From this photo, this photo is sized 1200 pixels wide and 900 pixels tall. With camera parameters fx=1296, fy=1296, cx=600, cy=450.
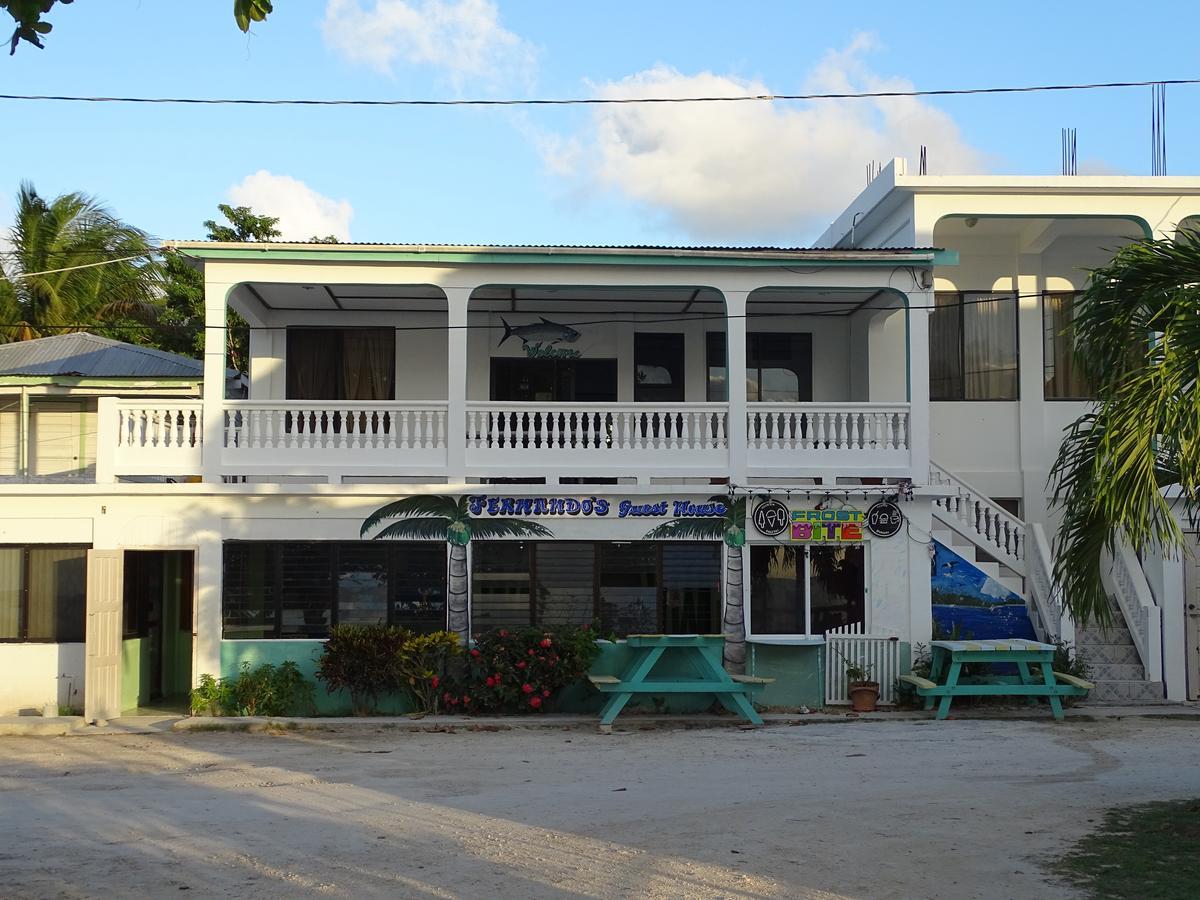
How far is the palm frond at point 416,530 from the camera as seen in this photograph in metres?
17.5

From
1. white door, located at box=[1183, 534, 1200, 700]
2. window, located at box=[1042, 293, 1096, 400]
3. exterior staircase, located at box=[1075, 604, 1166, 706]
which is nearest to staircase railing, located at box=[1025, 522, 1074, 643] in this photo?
exterior staircase, located at box=[1075, 604, 1166, 706]

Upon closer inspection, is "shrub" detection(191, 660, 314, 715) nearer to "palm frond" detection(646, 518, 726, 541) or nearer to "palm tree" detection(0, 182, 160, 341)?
"palm frond" detection(646, 518, 726, 541)

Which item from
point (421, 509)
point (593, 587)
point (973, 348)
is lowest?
point (593, 587)

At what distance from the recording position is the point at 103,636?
55.1 ft

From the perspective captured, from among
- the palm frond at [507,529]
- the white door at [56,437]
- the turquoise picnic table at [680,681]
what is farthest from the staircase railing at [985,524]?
the white door at [56,437]

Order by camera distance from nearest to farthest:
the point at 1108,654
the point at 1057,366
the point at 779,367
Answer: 1. the point at 1108,654
2. the point at 779,367
3. the point at 1057,366

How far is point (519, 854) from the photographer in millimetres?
9242

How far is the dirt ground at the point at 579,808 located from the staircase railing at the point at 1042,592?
195 centimetres

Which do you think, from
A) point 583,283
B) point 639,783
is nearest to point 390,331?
point 583,283

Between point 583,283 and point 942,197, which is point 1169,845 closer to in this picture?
point 583,283

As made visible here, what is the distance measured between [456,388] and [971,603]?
7.92 metres

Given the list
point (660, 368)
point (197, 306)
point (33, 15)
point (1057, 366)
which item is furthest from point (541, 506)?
point (197, 306)

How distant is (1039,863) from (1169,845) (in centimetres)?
110

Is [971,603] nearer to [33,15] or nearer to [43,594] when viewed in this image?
[43,594]
